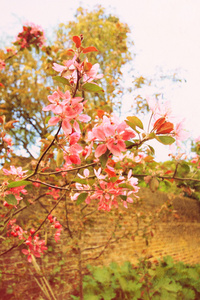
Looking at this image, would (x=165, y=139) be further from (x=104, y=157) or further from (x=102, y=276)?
(x=102, y=276)

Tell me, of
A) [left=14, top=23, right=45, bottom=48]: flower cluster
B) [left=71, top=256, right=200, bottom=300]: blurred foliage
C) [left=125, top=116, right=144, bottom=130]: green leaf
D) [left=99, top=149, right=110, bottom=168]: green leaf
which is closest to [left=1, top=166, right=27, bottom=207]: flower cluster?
[left=99, top=149, right=110, bottom=168]: green leaf

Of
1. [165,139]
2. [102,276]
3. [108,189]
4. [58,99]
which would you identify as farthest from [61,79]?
[102,276]

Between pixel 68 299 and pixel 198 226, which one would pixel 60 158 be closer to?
pixel 68 299

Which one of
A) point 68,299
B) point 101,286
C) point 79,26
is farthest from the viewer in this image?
point 79,26

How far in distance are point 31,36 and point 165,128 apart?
1785 millimetres

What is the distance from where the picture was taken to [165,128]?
0.60 meters

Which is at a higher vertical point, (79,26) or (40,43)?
(79,26)

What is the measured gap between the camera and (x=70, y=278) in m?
2.81

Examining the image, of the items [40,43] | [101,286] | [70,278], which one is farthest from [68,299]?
[40,43]

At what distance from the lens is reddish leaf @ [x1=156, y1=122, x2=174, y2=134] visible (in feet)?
1.97

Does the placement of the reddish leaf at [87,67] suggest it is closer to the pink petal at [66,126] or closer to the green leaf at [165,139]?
the pink petal at [66,126]

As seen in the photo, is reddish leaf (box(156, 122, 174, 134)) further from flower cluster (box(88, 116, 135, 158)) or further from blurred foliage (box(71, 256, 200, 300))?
blurred foliage (box(71, 256, 200, 300))

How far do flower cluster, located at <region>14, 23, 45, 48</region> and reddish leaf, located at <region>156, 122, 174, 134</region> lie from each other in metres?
1.75

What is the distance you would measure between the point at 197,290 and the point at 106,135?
366cm
